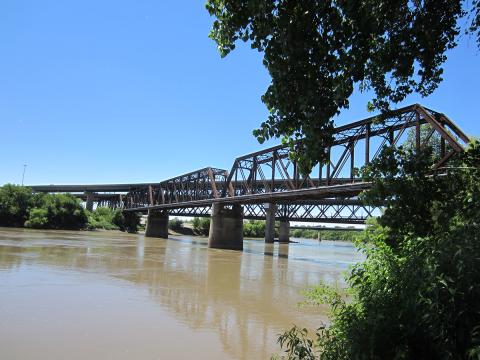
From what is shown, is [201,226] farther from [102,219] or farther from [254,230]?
[102,219]

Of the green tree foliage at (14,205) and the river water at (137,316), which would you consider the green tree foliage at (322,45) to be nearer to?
the river water at (137,316)

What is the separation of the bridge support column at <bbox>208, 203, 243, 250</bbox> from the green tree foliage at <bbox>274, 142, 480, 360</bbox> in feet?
190

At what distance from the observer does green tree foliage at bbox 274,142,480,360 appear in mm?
3617

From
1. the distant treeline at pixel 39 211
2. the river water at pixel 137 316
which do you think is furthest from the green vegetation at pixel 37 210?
the river water at pixel 137 316

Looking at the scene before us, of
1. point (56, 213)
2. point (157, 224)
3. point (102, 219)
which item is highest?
point (56, 213)

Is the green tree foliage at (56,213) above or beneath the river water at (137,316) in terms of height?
above

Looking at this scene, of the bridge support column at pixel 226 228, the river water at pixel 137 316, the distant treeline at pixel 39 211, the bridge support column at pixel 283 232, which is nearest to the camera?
the river water at pixel 137 316

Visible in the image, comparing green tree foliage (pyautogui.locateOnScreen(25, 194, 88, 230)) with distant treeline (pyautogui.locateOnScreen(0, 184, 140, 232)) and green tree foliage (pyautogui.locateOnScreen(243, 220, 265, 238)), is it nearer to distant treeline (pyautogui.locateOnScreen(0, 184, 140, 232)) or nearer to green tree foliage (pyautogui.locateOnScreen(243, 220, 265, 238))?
distant treeline (pyautogui.locateOnScreen(0, 184, 140, 232))

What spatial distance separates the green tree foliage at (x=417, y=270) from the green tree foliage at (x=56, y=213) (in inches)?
3767

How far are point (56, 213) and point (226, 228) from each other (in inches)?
1979

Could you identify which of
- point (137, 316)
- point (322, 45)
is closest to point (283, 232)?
point (137, 316)

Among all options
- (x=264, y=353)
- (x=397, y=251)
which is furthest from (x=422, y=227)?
(x=264, y=353)

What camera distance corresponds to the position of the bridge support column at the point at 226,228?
63312 millimetres

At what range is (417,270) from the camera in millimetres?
4090
